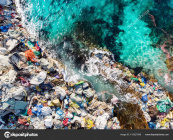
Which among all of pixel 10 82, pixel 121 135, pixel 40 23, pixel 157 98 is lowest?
pixel 121 135

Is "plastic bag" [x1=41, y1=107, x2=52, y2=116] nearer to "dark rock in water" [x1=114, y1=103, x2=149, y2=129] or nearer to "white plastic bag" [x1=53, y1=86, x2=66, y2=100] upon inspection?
"white plastic bag" [x1=53, y1=86, x2=66, y2=100]

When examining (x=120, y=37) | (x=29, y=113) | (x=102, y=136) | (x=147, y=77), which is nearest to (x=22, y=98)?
(x=29, y=113)

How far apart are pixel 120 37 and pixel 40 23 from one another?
4740 mm

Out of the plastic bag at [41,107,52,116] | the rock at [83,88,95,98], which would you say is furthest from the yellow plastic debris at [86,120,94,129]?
the plastic bag at [41,107,52,116]

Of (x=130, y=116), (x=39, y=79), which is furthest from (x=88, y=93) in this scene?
(x=39, y=79)

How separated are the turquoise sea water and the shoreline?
0.72 meters

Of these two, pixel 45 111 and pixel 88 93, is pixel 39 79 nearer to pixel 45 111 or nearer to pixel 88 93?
pixel 45 111

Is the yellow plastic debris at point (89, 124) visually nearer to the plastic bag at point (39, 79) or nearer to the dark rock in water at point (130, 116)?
the dark rock in water at point (130, 116)

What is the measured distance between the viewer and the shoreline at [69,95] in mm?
5664

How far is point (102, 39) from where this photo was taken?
23.1 feet

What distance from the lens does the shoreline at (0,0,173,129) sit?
18.6 ft

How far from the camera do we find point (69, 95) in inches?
248

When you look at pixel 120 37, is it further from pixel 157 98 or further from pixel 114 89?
pixel 157 98

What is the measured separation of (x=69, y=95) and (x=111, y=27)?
14.5ft
